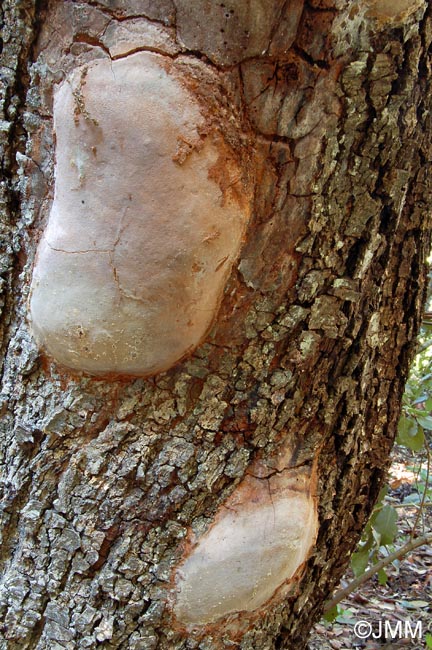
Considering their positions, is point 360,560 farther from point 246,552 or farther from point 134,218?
point 134,218

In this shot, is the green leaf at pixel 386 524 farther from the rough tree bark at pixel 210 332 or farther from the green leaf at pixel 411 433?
the rough tree bark at pixel 210 332

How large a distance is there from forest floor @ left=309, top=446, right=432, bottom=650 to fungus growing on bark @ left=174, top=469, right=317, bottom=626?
3.29 ft

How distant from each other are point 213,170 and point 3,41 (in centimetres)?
38

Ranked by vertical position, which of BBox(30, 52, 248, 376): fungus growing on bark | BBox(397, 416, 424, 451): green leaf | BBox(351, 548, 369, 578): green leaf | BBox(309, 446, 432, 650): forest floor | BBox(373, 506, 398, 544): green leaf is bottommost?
BBox(309, 446, 432, 650): forest floor

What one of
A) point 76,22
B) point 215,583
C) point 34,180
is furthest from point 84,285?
point 215,583

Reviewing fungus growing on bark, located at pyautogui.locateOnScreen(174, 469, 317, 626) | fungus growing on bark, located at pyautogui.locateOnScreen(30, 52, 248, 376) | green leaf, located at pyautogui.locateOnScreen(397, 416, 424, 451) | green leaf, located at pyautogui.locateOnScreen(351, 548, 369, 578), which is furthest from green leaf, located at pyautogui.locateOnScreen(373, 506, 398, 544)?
fungus growing on bark, located at pyautogui.locateOnScreen(30, 52, 248, 376)

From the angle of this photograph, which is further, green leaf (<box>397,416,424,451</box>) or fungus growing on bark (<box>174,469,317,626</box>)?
green leaf (<box>397,416,424,451</box>)

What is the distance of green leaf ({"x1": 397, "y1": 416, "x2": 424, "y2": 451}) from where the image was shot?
4.90ft

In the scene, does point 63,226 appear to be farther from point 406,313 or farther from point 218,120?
point 406,313

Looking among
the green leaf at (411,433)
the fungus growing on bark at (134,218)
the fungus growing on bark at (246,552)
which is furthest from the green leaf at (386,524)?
the fungus growing on bark at (134,218)

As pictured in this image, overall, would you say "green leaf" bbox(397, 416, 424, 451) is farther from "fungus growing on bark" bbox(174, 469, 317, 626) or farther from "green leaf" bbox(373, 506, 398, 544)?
"fungus growing on bark" bbox(174, 469, 317, 626)

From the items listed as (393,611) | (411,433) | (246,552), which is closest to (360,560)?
(411,433)

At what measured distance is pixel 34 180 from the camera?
0.81m

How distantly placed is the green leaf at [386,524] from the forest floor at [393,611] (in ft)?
0.90
